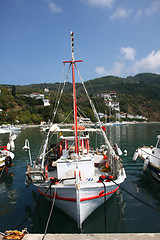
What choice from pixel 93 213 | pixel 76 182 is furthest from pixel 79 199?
pixel 93 213

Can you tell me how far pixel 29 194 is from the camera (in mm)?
11695

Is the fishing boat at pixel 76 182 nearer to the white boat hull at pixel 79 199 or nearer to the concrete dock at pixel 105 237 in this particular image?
the white boat hull at pixel 79 199

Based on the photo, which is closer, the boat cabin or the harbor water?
A: the harbor water

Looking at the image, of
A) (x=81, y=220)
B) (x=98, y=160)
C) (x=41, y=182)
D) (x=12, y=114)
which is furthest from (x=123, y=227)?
(x=12, y=114)

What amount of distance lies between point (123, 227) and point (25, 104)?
12754cm

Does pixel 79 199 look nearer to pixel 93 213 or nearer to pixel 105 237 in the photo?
pixel 93 213

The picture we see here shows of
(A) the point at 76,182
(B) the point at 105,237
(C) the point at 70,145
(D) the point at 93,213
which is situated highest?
(C) the point at 70,145

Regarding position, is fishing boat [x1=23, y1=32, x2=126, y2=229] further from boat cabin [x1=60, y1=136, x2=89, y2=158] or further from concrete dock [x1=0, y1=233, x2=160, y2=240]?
concrete dock [x1=0, y1=233, x2=160, y2=240]

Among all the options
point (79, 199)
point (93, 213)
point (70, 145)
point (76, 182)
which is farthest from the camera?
point (70, 145)

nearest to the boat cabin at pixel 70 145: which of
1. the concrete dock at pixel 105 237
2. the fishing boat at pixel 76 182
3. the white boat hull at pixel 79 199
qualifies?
the fishing boat at pixel 76 182

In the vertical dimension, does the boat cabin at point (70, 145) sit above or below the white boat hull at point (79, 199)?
above

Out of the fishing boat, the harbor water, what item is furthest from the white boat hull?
the harbor water

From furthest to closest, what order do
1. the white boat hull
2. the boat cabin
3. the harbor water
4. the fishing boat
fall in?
the boat cabin, the harbor water, the fishing boat, the white boat hull

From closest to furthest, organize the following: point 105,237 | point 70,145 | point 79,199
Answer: point 105,237 < point 79,199 < point 70,145
